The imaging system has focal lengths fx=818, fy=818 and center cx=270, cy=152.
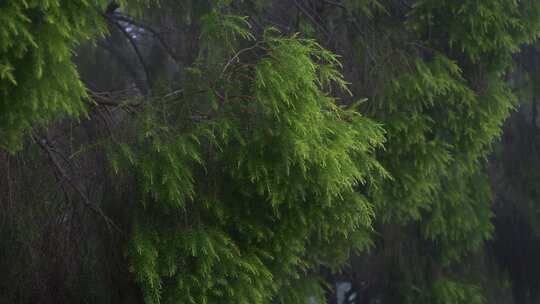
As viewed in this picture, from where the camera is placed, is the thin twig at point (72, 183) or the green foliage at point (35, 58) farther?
the thin twig at point (72, 183)

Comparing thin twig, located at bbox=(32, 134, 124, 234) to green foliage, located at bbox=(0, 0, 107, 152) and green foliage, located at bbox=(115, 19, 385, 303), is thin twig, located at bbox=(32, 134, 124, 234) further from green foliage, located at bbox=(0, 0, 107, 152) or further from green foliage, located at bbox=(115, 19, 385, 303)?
green foliage, located at bbox=(0, 0, 107, 152)

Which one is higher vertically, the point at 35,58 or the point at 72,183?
the point at 35,58

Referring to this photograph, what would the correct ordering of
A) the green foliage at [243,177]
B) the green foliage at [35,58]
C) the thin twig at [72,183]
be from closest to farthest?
the green foliage at [35,58], the green foliage at [243,177], the thin twig at [72,183]

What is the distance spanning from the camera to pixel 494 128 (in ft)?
20.8

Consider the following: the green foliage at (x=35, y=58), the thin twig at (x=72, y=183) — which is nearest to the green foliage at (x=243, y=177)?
the thin twig at (x=72, y=183)

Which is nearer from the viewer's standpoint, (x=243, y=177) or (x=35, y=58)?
(x=35, y=58)

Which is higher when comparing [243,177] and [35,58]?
[35,58]

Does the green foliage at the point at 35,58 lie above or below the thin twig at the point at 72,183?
above

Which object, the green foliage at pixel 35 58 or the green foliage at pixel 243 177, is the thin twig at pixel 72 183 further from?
the green foliage at pixel 35 58

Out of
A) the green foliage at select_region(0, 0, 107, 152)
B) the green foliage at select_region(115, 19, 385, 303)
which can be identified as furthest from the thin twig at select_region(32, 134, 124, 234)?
the green foliage at select_region(0, 0, 107, 152)

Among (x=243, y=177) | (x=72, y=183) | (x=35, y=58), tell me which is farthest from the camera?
(x=72, y=183)

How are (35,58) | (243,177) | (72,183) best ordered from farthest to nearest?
(72,183) < (243,177) < (35,58)

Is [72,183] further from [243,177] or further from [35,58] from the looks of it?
[35,58]

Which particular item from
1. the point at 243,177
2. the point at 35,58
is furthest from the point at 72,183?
the point at 35,58
